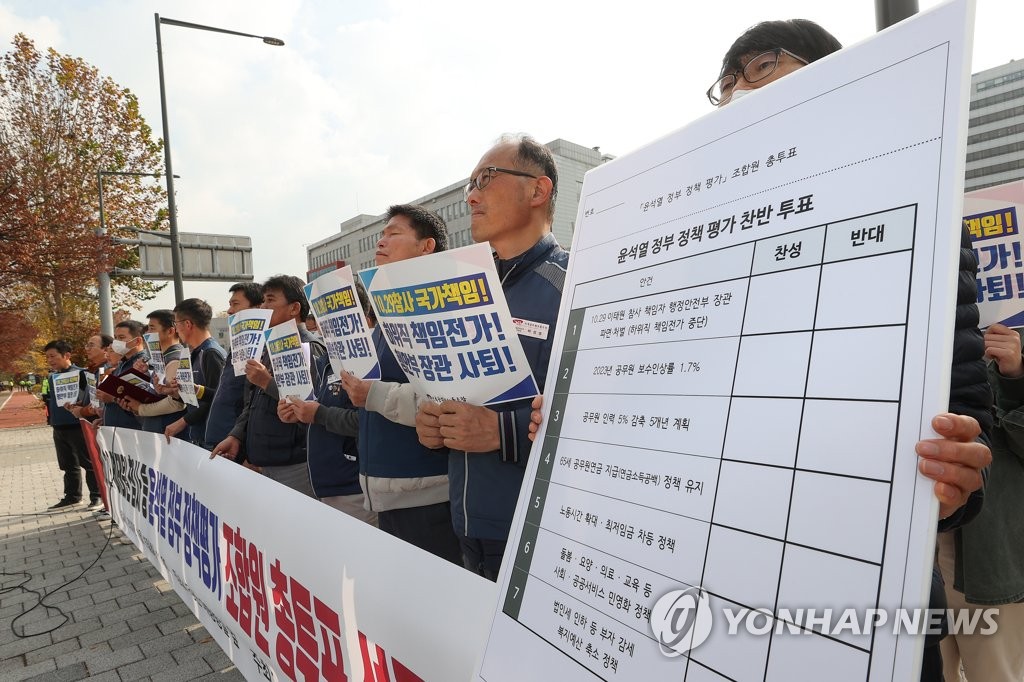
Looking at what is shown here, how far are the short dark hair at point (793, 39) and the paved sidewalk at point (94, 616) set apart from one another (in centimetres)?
368

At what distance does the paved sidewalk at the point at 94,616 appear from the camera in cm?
344

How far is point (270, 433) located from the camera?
12.7 feet

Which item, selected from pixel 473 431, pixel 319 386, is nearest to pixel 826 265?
pixel 473 431

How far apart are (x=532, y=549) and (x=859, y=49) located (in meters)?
0.89

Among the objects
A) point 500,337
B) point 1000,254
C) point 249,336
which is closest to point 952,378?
point 500,337

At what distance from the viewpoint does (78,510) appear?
792 centimetres

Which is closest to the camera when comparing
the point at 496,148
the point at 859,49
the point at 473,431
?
the point at 859,49

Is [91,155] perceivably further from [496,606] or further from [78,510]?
[496,606]

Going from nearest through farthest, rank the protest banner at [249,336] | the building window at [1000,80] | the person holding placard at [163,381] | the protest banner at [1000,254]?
the protest banner at [1000,254] < the protest banner at [249,336] < the person holding placard at [163,381] < the building window at [1000,80]

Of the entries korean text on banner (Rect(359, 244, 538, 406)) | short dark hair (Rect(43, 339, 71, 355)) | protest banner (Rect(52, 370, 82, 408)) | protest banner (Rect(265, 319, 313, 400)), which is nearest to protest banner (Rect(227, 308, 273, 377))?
protest banner (Rect(265, 319, 313, 400))

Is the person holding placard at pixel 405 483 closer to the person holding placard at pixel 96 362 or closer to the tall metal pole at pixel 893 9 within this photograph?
the tall metal pole at pixel 893 9

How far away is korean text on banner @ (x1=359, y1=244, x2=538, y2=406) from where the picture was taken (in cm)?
127

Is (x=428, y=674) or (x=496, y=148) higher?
(x=496, y=148)

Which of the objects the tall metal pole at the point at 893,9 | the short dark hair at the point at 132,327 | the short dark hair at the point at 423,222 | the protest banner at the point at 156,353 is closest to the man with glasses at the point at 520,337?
the short dark hair at the point at 423,222
